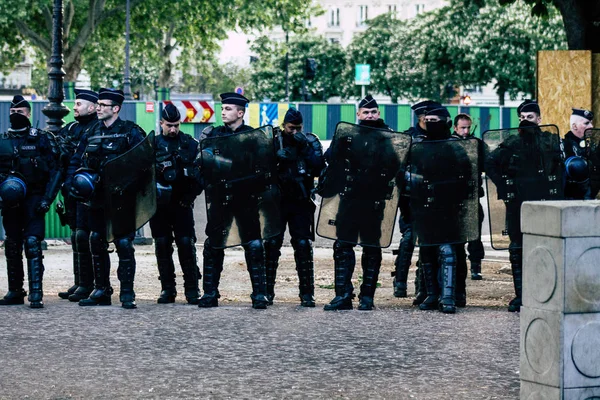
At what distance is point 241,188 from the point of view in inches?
396

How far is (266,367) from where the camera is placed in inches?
292

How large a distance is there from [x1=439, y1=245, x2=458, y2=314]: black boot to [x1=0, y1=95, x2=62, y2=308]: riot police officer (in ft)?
10.3

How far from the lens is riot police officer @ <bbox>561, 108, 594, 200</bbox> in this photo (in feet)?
33.8

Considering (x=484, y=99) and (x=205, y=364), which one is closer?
(x=205, y=364)

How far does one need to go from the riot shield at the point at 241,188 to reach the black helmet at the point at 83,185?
0.88 m

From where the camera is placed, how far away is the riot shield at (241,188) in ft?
32.6

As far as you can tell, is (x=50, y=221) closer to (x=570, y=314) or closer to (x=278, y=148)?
(x=278, y=148)

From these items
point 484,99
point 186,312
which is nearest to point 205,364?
point 186,312

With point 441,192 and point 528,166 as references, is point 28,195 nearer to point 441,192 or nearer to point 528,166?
point 441,192

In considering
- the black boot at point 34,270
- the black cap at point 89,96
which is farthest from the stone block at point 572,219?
the black cap at point 89,96

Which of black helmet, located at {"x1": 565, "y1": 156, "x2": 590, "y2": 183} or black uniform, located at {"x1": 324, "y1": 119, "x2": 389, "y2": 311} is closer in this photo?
black uniform, located at {"x1": 324, "y1": 119, "x2": 389, "y2": 311}

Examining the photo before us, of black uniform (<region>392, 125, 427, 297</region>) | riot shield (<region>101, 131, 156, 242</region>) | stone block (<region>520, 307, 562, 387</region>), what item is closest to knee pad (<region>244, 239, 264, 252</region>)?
riot shield (<region>101, 131, 156, 242</region>)

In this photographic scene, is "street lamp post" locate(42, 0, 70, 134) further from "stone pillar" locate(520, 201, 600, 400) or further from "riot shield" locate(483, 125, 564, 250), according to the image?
"stone pillar" locate(520, 201, 600, 400)

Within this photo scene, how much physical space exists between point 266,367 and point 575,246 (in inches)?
89.5
